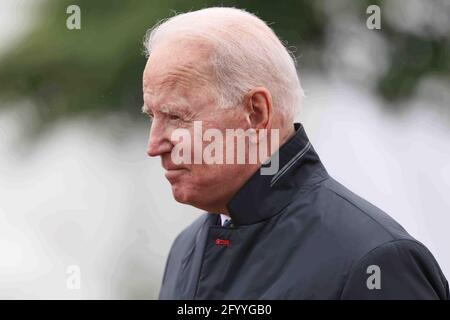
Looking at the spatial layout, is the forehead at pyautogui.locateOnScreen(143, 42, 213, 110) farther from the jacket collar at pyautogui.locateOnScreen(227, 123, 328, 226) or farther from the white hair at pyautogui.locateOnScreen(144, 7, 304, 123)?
the jacket collar at pyautogui.locateOnScreen(227, 123, 328, 226)

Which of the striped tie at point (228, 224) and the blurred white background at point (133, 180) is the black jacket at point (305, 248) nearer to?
the striped tie at point (228, 224)

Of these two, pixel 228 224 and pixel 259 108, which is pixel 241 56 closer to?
pixel 259 108

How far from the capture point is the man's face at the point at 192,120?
100 inches

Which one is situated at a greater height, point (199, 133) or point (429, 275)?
point (199, 133)

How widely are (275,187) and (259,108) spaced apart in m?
0.19

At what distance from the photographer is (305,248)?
2.46 metres

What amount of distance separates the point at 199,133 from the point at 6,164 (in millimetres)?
1915

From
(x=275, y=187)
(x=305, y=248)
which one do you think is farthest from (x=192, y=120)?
(x=305, y=248)

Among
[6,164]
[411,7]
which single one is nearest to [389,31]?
[411,7]

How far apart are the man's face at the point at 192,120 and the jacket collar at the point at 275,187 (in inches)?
1.3

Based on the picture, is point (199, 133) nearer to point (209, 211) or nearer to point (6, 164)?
point (209, 211)

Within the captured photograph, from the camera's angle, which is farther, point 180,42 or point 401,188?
point 401,188

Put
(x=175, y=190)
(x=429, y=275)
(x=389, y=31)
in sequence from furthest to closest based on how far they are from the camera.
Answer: (x=389, y=31) < (x=175, y=190) < (x=429, y=275)

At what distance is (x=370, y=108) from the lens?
150 inches
